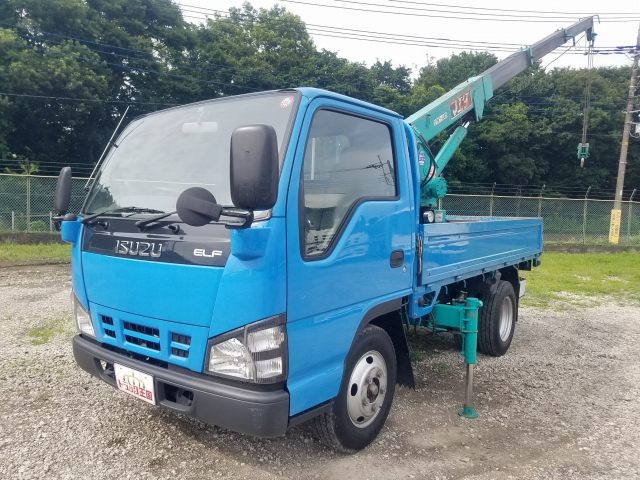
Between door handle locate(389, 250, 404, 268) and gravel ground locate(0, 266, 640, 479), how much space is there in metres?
1.29

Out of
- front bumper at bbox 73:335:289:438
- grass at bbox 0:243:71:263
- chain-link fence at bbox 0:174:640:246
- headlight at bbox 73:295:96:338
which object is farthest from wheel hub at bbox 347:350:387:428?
chain-link fence at bbox 0:174:640:246

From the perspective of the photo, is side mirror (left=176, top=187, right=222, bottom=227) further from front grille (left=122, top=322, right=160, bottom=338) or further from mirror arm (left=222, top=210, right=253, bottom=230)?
front grille (left=122, top=322, right=160, bottom=338)

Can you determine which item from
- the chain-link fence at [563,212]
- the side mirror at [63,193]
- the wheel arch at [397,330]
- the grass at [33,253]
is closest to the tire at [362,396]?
the wheel arch at [397,330]

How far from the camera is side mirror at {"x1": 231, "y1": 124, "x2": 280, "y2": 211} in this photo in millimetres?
2133

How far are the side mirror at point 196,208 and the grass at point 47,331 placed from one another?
14.1 ft

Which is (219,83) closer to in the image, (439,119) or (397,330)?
(439,119)

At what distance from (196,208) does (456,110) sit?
5571 millimetres

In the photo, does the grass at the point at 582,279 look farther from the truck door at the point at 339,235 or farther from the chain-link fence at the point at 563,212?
the truck door at the point at 339,235

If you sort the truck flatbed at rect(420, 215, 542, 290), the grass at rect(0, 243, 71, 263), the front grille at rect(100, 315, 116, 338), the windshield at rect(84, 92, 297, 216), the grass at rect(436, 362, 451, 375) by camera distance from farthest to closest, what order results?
the grass at rect(0, 243, 71, 263) → the grass at rect(436, 362, 451, 375) → the truck flatbed at rect(420, 215, 542, 290) → the front grille at rect(100, 315, 116, 338) → the windshield at rect(84, 92, 297, 216)

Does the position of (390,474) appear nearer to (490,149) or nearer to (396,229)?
(396,229)

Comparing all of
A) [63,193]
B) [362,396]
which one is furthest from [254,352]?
[63,193]

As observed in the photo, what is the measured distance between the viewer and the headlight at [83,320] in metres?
3.13

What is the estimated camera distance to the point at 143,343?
9.09ft

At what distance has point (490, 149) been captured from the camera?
1332 inches
